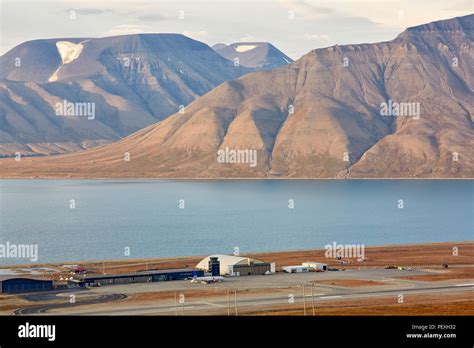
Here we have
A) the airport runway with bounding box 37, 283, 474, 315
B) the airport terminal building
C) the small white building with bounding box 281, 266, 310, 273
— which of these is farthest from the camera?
the small white building with bounding box 281, 266, 310, 273

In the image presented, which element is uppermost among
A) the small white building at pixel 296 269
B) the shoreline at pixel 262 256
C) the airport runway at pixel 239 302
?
the shoreline at pixel 262 256

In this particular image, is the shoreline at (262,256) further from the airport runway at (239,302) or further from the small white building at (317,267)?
the airport runway at (239,302)

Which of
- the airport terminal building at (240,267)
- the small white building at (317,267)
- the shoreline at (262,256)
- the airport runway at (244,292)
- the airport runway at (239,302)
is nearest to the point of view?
the airport runway at (239,302)

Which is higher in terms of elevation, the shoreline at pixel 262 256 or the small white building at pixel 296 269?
the shoreline at pixel 262 256

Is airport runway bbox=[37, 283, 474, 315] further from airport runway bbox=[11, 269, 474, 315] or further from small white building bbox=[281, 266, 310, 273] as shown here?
small white building bbox=[281, 266, 310, 273]

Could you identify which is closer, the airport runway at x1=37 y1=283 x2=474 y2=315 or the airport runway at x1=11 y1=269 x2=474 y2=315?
the airport runway at x1=37 y1=283 x2=474 y2=315

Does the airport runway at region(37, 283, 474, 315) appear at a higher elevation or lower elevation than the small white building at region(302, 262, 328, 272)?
lower

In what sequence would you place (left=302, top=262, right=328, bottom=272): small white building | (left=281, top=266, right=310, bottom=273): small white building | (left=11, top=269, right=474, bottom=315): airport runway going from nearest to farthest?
(left=11, top=269, right=474, bottom=315): airport runway, (left=281, top=266, right=310, bottom=273): small white building, (left=302, top=262, right=328, bottom=272): small white building

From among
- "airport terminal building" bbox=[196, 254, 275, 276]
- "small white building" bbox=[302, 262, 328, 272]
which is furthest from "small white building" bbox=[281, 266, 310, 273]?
"airport terminal building" bbox=[196, 254, 275, 276]

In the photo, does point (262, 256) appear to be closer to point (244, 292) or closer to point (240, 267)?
point (240, 267)

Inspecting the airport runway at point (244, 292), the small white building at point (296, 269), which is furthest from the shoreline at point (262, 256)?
the airport runway at point (244, 292)
